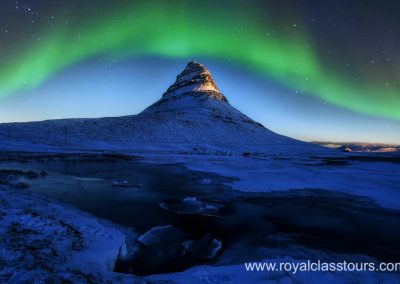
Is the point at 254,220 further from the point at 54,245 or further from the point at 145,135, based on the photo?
the point at 145,135

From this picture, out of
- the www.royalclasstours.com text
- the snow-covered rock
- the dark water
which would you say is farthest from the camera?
the dark water

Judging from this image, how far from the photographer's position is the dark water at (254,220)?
649cm

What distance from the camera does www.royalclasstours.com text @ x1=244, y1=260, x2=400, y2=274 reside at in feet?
18.3

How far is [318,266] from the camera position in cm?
582

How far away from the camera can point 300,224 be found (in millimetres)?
8984

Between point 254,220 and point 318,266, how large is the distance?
3598 mm

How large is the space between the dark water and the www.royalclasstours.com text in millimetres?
344

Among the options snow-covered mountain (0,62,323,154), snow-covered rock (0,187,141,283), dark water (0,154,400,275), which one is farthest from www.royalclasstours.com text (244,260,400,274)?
snow-covered mountain (0,62,323,154)

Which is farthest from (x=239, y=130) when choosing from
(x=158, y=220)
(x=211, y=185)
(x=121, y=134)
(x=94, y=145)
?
(x=158, y=220)

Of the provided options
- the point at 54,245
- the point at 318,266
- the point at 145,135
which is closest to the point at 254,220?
the point at 318,266

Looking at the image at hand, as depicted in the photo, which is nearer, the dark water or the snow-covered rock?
the snow-covered rock

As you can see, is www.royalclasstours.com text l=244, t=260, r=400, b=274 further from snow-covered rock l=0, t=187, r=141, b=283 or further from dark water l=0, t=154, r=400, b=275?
snow-covered rock l=0, t=187, r=141, b=283

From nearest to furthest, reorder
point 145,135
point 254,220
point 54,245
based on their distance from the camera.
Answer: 1. point 54,245
2. point 254,220
3. point 145,135

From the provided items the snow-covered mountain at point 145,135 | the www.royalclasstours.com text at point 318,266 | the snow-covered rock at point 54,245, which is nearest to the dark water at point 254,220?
the www.royalclasstours.com text at point 318,266
